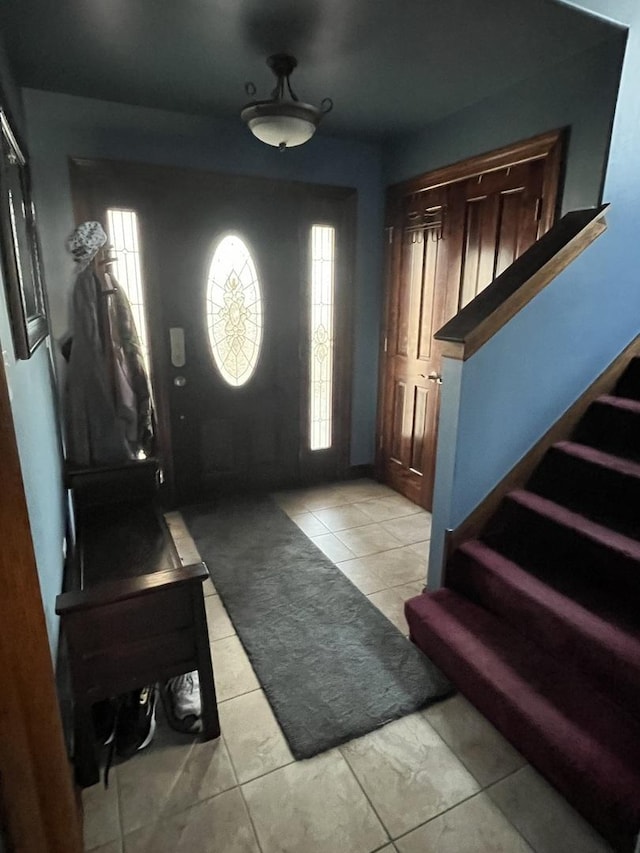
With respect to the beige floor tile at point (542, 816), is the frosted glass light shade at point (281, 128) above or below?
above

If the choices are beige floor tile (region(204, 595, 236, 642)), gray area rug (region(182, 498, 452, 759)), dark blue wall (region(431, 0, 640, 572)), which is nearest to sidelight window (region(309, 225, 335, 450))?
gray area rug (region(182, 498, 452, 759))

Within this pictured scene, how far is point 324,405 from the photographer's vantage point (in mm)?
3768

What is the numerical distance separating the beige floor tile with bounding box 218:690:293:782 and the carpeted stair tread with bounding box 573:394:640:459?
182 centimetres

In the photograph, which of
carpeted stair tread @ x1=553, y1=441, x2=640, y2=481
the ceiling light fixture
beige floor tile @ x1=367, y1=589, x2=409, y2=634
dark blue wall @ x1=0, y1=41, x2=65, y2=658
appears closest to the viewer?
dark blue wall @ x1=0, y1=41, x2=65, y2=658

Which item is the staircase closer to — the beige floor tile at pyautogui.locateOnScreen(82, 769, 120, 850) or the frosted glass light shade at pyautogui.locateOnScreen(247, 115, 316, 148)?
the beige floor tile at pyautogui.locateOnScreen(82, 769, 120, 850)

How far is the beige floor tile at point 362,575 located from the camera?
253cm

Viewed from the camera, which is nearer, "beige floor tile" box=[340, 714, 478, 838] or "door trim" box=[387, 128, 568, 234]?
"beige floor tile" box=[340, 714, 478, 838]

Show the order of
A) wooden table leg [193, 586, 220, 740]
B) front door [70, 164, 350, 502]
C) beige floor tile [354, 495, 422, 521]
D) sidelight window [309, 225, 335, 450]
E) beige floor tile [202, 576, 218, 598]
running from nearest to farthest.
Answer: wooden table leg [193, 586, 220, 740], beige floor tile [202, 576, 218, 598], front door [70, 164, 350, 502], beige floor tile [354, 495, 422, 521], sidelight window [309, 225, 335, 450]

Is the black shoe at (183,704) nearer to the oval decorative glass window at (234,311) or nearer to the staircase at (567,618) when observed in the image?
the staircase at (567,618)

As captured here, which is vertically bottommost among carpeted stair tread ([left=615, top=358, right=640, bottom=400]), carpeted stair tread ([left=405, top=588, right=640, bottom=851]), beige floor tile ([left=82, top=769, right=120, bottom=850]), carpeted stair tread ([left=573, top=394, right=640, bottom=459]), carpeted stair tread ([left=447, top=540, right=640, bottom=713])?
beige floor tile ([left=82, top=769, right=120, bottom=850])

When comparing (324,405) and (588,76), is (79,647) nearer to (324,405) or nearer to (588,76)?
(324,405)

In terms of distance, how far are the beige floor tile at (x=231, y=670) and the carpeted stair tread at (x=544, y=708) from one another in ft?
2.33

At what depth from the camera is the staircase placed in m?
1.44

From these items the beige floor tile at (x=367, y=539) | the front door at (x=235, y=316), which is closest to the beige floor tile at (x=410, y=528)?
the beige floor tile at (x=367, y=539)
